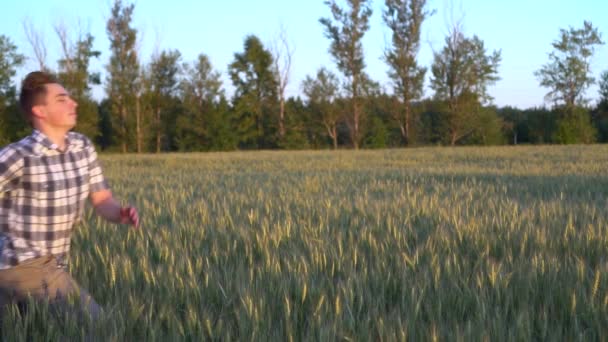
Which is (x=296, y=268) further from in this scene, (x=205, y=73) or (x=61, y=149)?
(x=205, y=73)

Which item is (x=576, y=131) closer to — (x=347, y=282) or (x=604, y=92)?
(x=604, y=92)

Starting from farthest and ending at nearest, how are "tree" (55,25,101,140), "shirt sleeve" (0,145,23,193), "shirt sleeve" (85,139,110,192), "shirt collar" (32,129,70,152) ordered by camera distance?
"tree" (55,25,101,140) → "shirt sleeve" (85,139,110,192) → "shirt collar" (32,129,70,152) → "shirt sleeve" (0,145,23,193)

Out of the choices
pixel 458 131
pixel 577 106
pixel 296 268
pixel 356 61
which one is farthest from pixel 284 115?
pixel 296 268

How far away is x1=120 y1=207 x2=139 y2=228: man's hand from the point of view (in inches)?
86.1

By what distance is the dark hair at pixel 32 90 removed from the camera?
2223 mm

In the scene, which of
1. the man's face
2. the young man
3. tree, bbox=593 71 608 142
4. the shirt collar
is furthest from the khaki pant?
tree, bbox=593 71 608 142

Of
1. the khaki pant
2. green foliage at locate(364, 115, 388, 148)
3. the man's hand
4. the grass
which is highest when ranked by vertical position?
green foliage at locate(364, 115, 388, 148)

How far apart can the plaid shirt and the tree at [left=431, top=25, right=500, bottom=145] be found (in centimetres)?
3245

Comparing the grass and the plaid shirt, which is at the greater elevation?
the plaid shirt

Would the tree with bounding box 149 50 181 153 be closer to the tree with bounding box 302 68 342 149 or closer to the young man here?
the tree with bounding box 302 68 342 149

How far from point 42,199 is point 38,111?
408 millimetres

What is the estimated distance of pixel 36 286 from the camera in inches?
77.5

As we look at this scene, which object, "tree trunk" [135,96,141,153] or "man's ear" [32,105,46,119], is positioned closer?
"man's ear" [32,105,46,119]

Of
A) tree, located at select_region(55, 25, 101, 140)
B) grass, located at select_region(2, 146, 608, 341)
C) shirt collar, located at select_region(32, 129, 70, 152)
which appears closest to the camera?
grass, located at select_region(2, 146, 608, 341)
